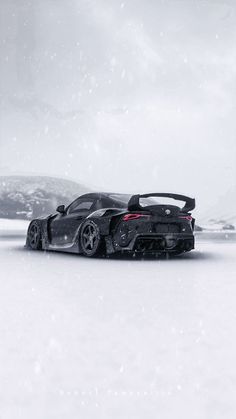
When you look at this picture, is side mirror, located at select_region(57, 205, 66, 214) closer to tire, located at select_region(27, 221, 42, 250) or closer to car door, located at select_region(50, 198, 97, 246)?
car door, located at select_region(50, 198, 97, 246)

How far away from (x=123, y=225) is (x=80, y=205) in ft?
5.96

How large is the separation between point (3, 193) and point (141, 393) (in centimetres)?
5028

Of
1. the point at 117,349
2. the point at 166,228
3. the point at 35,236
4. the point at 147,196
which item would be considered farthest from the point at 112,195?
the point at 117,349

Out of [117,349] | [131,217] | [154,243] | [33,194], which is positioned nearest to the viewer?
[117,349]

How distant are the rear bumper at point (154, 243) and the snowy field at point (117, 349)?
2498 millimetres

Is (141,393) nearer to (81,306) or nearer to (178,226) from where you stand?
(81,306)

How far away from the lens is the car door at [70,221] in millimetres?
10008

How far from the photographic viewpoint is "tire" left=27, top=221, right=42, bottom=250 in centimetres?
1147

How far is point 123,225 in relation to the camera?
9.13 metres

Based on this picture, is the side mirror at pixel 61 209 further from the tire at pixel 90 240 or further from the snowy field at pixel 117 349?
the snowy field at pixel 117 349

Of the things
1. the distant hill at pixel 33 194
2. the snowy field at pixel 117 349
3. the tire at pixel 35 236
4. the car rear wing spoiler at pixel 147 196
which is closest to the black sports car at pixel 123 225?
the car rear wing spoiler at pixel 147 196

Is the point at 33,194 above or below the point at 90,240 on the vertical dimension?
above

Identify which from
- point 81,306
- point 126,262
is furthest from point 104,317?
point 126,262

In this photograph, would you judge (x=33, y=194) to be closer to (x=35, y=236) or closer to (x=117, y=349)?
(x=35, y=236)
